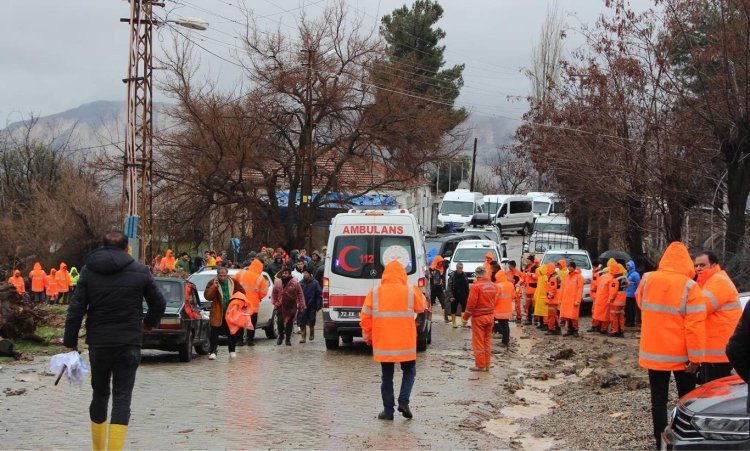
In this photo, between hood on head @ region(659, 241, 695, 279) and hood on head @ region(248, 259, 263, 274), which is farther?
hood on head @ region(248, 259, 263, 274)

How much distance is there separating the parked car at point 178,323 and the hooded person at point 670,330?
927 cm

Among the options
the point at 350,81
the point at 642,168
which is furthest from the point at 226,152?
the point at 642,168

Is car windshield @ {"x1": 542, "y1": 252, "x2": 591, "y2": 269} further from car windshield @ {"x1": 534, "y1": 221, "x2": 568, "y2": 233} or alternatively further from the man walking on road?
car windshield @ {"x1": 534, "y1": 221, "x2": 568, "y2": 233}

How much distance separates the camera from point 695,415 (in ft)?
22.7

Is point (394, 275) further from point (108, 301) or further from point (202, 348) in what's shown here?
point (202, 348)

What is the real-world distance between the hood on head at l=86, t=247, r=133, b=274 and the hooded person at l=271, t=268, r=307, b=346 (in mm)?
11700

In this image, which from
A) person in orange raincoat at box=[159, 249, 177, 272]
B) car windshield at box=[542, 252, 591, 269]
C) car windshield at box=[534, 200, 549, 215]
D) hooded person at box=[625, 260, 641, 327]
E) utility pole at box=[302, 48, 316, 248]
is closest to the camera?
hooded person at box=[625, 260, 641, 327]

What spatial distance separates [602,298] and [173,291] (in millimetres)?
10752

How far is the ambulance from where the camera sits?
18.5m

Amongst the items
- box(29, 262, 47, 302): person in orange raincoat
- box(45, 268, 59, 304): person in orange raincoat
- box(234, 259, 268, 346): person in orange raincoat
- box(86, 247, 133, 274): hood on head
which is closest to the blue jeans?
box(86, 247, 133, 274): hood on head

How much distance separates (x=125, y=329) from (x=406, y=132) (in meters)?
33.8

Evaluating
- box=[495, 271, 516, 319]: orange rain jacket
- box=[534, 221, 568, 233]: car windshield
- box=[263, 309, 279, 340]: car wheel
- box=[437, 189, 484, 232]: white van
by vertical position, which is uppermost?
box=[437, 189, 484, 232]: white van

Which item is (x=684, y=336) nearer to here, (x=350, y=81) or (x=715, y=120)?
(x=715, y=120)

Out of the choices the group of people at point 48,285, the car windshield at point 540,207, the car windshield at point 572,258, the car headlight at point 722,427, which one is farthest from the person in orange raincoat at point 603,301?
the car windshield at point 540,207
